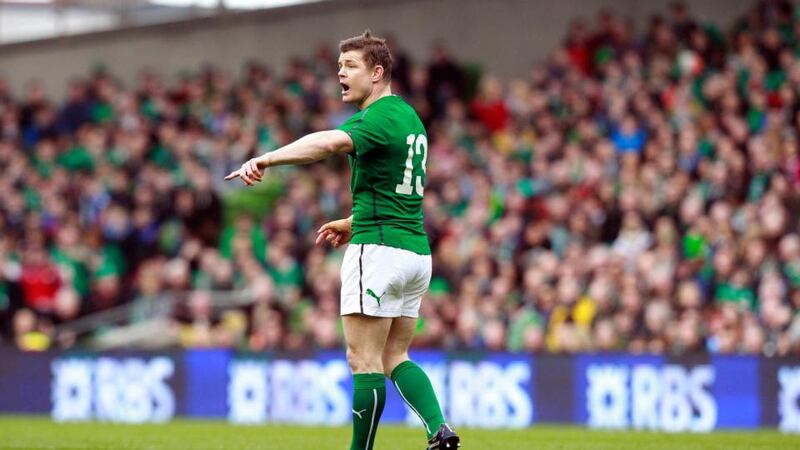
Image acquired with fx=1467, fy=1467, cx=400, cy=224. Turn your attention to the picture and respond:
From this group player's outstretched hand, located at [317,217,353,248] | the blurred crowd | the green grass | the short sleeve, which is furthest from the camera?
the blurred crowd

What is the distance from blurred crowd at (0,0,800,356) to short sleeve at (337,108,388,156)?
8288 millimetres

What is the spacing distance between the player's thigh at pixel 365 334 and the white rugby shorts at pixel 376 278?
2.3 inches

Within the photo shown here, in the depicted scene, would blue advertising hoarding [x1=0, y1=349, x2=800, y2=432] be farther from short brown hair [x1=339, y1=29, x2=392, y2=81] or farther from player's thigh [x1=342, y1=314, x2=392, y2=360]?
short brown hair [x1=339, y1=29, x2=392, y2=81]

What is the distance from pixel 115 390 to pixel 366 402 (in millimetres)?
9124

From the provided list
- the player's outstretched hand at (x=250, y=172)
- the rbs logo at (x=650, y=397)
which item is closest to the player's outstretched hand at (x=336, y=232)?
the player's outstretched hand at (x=250, y=172)

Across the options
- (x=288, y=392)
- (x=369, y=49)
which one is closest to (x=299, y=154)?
(x=369, y=49)

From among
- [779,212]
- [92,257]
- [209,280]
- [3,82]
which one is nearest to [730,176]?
[779,212]

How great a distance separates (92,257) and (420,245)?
488 inches

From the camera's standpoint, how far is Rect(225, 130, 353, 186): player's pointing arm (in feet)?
23.7

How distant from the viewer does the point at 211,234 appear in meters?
20.2

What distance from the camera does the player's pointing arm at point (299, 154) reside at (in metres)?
7.22

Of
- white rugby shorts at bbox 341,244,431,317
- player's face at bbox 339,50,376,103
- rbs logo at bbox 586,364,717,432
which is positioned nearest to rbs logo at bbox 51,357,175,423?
rbs logo at bbox 586,364,717,432

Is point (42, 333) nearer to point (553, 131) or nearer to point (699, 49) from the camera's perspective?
point (553, 131)

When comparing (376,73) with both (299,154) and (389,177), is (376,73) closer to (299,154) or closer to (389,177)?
(389,177)
